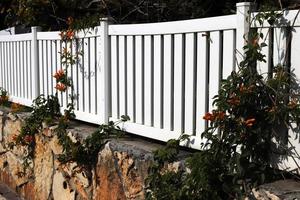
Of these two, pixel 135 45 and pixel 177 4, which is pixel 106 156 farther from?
pixel 177 4

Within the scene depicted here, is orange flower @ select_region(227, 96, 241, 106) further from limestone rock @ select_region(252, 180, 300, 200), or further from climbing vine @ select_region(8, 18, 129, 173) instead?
climbing vine @ select_region(8, 18, 129, 173)

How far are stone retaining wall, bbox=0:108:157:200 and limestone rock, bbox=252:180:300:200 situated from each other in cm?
119

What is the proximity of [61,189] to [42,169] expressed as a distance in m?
0.55

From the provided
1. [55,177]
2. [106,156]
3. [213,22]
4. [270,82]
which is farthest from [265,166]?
[55,177]

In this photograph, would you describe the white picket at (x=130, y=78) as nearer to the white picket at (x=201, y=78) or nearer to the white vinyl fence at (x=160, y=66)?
the white vinyl fence at (x=160, y=66)

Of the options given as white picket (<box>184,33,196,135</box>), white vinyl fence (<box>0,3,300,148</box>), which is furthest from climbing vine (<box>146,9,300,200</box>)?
white picket (<box>184,33,196,135</box>)

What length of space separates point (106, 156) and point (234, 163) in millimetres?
1659

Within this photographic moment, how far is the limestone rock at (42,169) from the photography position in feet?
19.5

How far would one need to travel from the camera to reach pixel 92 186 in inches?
200

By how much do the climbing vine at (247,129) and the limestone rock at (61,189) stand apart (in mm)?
2161

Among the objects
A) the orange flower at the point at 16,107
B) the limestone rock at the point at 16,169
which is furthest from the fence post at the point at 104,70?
the orange flower at the point at 16,107

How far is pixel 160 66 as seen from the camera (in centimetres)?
452

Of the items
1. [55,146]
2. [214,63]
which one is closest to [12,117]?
[55,146]

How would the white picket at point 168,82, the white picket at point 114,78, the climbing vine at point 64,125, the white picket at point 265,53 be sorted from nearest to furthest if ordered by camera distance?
the white picket at point 265,53
the white picket at point 168,82
the climbing vine at point 64,125
the white picket at point 114,78
